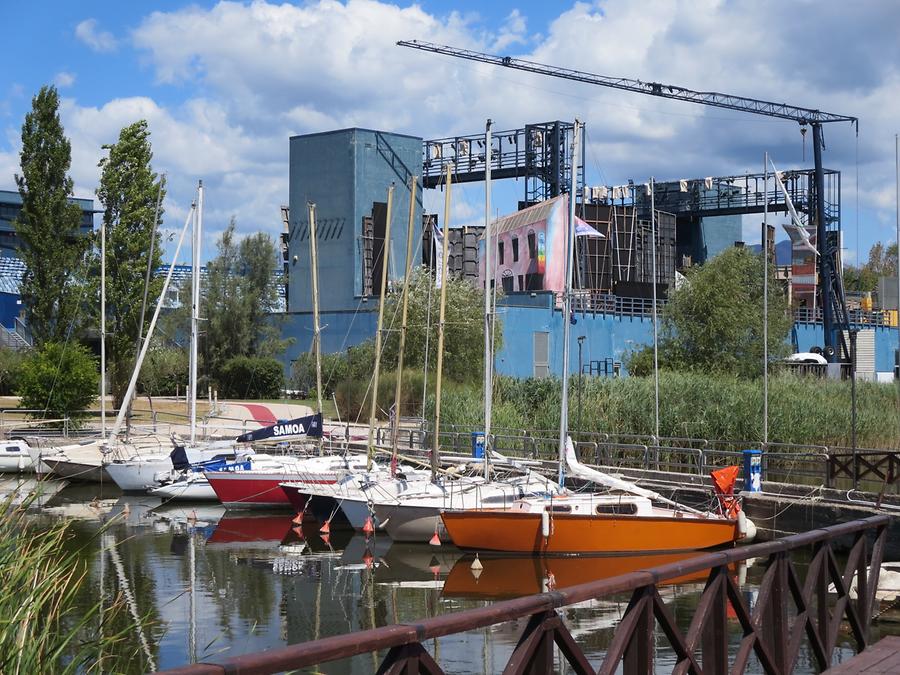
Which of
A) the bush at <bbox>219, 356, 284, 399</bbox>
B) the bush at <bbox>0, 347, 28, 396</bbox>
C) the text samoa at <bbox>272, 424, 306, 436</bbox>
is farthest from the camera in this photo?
the bush at <bbox>219, 356, 284, 399</bbox>

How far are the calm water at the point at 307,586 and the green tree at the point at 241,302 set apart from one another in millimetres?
31038

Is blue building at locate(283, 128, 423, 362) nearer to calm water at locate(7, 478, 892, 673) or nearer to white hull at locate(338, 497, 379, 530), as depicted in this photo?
calm water at locate(7, 478, 892, 673)

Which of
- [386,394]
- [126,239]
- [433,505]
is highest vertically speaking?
[126,239]

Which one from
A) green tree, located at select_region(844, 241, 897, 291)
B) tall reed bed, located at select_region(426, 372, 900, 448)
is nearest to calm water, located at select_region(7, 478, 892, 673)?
tall reed bed, located at select_region(426, 372, 900, 448)

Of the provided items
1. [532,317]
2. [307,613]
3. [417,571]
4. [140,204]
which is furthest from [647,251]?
[307,613]

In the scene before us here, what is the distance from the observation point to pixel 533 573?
80.6 feet

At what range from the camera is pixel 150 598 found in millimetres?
21266

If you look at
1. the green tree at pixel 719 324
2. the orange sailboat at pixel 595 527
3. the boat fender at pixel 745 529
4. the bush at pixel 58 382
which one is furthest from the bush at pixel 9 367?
the boat fender at pixel 745 529

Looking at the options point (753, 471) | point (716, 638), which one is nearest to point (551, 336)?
point (753, 471)

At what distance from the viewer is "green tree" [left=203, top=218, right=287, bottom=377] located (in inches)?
2510

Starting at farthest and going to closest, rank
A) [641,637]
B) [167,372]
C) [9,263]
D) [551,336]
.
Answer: [9,263] < [167,372] < [551,336] < [641,637]

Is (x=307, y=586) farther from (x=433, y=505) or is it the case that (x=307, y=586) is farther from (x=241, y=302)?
(x=241, y=302)

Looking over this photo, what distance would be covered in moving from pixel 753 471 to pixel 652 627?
22.2 meters

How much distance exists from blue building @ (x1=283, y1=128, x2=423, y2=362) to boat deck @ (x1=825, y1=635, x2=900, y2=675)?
53788 millimetres
